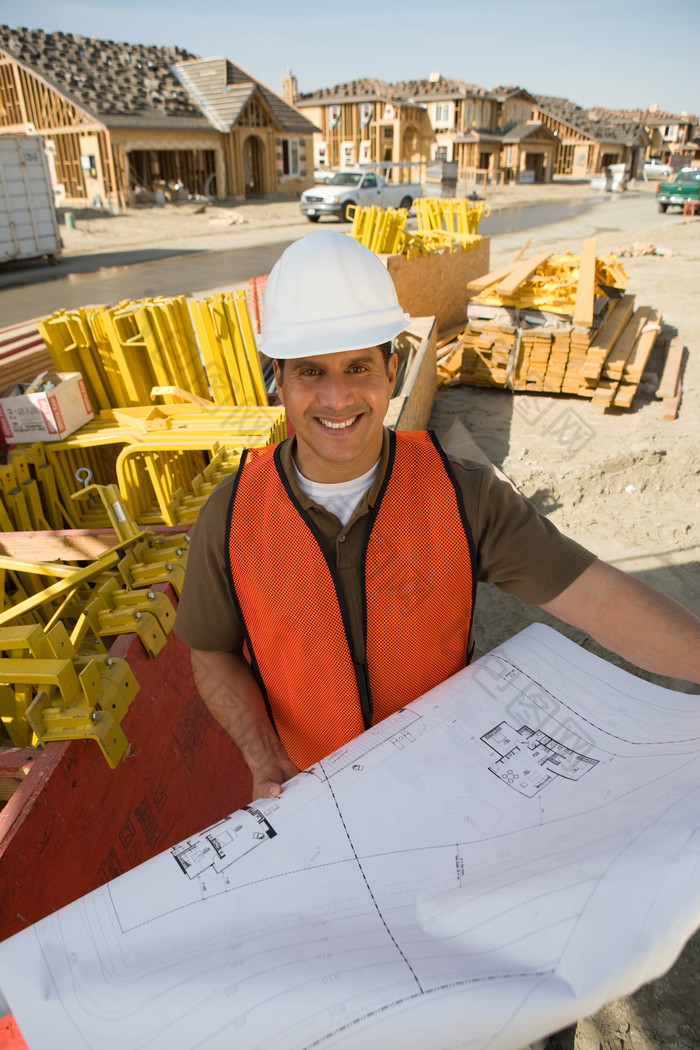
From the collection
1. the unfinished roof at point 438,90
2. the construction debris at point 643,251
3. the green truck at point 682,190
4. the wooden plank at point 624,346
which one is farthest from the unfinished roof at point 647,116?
the wooden plank at point 624,346

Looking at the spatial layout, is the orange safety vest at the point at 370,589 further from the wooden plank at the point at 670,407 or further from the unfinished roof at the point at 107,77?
the unfinished roof at the point at 107,77

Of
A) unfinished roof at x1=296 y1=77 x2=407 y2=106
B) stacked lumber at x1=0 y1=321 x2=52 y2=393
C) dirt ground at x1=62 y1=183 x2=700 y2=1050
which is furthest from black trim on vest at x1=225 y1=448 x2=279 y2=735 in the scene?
unfinished roof at x1=296 y1=77 x2=407 y2=106

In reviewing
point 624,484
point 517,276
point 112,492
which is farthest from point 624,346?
point 112,492

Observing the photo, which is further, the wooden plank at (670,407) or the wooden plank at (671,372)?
the wooden plank at (671,372)

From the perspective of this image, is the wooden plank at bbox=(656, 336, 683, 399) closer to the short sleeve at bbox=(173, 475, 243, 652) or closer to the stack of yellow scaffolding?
the stack of yellow scaffolding

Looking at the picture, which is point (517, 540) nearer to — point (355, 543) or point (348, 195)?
point (355, 543)

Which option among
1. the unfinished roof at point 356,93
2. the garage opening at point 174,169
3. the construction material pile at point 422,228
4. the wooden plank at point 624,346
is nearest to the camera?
the wooden plank at point 624,346

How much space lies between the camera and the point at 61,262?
19.9 m

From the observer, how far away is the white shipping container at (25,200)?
1745 cm

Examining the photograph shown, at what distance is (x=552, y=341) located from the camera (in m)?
8.08

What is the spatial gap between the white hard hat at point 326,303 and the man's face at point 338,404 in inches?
1.8

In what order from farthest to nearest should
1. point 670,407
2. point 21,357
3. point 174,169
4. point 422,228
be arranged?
1. point 174,169
2. point 422,228
3. point 670,407
4. point 21,357

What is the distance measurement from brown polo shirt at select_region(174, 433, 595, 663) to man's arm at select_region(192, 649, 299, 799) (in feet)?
0.76

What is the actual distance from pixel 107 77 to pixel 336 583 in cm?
3763
